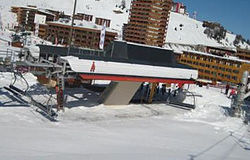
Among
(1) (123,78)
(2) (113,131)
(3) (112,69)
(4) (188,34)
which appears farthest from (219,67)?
(4) (188,34)

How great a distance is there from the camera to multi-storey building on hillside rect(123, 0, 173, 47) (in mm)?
96000

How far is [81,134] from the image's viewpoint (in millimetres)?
12859

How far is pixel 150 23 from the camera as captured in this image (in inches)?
3789

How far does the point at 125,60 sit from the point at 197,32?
17478 cm

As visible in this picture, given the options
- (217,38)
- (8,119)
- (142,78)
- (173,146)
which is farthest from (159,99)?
(217,38)

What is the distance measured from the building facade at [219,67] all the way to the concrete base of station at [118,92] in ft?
156

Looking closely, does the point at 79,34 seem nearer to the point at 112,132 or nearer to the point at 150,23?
the point at 150,23

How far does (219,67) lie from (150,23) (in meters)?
36.2

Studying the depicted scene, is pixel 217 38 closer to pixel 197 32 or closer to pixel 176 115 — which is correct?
pixel 197 32

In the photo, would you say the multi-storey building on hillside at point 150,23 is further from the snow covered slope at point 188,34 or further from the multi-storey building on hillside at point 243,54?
the snow covered slope at point 188,34

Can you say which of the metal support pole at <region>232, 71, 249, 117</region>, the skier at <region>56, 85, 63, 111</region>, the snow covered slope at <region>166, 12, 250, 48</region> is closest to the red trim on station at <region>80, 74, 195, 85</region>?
the skier at <region>56, 85, 63, 111</region>

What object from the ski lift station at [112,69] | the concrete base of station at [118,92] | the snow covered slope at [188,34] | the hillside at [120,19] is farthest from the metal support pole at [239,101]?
the snow covered slope at [188,34]

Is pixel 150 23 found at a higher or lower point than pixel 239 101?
higher

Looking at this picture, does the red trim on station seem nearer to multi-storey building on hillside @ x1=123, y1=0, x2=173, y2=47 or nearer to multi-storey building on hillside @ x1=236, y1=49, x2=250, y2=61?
multi-storey building on hillside @ x1=123, y1=0, x2=173, y2=47
